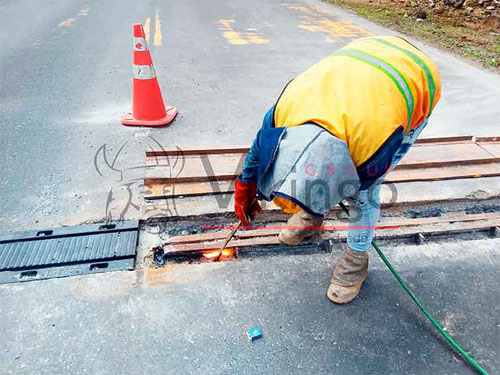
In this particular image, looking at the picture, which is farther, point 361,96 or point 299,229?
point 299,229

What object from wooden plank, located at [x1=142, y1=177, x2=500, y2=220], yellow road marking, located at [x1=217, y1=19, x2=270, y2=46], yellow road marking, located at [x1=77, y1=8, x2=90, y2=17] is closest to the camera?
wooden plank, located at [x1=142, y1=177, x2=500, y2=220]

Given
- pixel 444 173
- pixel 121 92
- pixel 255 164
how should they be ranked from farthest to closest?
pixel 121 92 → pixel 444 173 → pixel 255 164

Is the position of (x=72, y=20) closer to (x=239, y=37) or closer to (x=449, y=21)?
(x=239, y=37)

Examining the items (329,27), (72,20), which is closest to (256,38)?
(329,27)

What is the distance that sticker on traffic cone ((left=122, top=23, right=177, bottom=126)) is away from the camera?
3828 mm

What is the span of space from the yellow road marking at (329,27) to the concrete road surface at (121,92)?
3 centimetres

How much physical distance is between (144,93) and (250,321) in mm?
2681

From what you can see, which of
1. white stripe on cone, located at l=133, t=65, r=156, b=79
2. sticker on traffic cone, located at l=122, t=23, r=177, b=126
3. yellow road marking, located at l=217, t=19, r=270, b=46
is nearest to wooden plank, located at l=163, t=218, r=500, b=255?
sticker on traffic cone, located at l=122, t=23, r=177, b=126

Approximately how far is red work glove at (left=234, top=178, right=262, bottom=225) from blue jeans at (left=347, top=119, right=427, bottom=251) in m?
0.52

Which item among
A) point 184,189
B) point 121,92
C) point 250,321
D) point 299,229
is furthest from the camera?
point 121,92

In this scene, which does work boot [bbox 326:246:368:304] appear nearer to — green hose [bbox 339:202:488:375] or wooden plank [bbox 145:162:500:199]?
green hose [bbox 339:202:488:375]

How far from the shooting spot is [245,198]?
1.96 m

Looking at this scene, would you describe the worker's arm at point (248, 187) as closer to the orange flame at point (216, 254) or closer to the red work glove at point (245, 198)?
the red work glove at point (245, 198)

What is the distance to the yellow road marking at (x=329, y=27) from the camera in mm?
7918
